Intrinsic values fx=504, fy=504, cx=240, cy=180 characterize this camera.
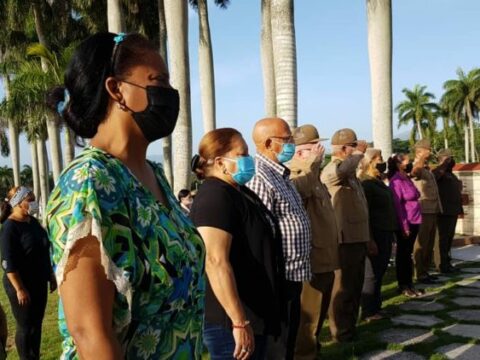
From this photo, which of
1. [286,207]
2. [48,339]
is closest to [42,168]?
[48,339]

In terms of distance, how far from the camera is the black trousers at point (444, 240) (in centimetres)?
→ 857

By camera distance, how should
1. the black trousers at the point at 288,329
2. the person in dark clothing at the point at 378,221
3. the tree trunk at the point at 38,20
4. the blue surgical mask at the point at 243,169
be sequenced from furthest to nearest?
1. the tree trunk at the point at 38,20
2. the person in dark clothing at the point at 378,221
3. the black trousers at the point at 288,329
4. the blue surgical mask at the point at 243,169

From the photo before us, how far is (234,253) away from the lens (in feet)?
9.18

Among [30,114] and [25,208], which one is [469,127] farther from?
[25,208]

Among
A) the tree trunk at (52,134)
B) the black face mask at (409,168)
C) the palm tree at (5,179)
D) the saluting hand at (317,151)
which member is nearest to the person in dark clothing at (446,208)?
the black face mask at (409,168)

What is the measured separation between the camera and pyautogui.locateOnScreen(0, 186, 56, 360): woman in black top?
4.70 meters

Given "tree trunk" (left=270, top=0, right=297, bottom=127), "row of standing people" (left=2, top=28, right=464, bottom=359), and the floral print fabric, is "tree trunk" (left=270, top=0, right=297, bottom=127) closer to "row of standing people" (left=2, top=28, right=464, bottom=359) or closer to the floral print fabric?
"row of standing people" (left=2, top=28, right=464, bottom=359)

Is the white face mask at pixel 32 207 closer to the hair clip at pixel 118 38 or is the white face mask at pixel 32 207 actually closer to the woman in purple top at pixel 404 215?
the hair clip at pixel 118 38

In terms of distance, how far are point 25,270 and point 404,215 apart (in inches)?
196

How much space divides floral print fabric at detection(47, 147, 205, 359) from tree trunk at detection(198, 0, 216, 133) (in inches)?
534

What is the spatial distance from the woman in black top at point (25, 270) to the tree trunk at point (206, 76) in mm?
10172

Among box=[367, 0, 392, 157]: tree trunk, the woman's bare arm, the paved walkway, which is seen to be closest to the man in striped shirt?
the paved walkway

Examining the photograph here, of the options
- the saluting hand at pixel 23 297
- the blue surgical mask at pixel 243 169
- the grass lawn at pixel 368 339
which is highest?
the blue surgical mask at pixel 243 169

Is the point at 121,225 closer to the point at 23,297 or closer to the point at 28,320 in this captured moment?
the point at 23,297
